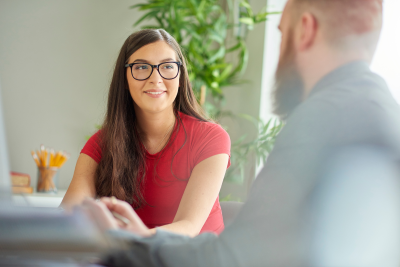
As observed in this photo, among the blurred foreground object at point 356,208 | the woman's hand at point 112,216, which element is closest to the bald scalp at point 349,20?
the blurred foreground object at point 356,208

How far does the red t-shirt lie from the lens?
3.01ft

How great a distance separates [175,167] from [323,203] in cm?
67

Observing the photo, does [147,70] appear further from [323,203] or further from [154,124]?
[323,203]

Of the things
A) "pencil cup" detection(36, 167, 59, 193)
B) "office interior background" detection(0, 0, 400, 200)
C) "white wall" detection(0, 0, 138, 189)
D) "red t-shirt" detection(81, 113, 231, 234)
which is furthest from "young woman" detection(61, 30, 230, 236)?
"white wall" detection(0, 0, 138, 189)

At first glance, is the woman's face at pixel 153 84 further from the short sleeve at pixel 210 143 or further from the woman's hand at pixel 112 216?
the woman's hand at pixel 112 216

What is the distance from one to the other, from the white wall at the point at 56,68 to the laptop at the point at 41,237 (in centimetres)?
196

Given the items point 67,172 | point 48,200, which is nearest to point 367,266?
point 48,200

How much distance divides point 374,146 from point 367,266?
11 cm

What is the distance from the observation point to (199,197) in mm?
797

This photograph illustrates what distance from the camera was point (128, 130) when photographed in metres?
1.02

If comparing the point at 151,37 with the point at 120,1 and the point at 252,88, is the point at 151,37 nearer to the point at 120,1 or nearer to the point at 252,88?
the point at 252,88

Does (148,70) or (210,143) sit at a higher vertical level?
(148,70)

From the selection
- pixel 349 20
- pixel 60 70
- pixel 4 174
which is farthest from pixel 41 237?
pixel 60 70

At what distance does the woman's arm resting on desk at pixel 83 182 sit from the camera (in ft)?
2.98
